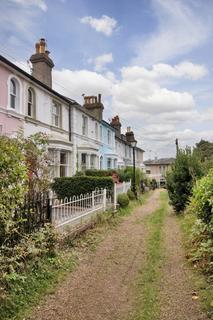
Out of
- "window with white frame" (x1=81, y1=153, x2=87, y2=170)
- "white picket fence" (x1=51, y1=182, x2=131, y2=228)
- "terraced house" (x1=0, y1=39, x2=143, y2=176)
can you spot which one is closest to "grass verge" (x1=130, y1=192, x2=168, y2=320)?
"white picket fence" (x1=51, y1=182, x2=131, y2=228)

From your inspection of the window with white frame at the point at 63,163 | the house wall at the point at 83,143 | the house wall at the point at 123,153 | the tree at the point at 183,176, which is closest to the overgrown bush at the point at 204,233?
the tree at the point at 183,176

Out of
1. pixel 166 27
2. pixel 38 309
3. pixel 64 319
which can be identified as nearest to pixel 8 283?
pixel 38 309

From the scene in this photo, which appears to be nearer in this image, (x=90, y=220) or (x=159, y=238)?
(x=159, y=238)

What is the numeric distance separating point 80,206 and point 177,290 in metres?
5.46

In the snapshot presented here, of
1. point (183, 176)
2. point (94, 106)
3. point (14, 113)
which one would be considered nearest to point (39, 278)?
point (14, 113)

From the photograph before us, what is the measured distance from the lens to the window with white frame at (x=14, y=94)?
14158 mm

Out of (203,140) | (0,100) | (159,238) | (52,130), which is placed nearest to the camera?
(159,238)

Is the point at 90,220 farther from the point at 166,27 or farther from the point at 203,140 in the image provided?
the point at 203,140

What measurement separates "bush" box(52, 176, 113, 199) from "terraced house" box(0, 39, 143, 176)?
4.13 feet

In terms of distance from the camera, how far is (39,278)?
18.2 feet

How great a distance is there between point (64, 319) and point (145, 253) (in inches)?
153

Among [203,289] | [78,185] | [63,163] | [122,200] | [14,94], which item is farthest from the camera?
[63,163]

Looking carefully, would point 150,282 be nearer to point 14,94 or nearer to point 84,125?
point 14,94

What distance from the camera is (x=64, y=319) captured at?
4387 millimetres
